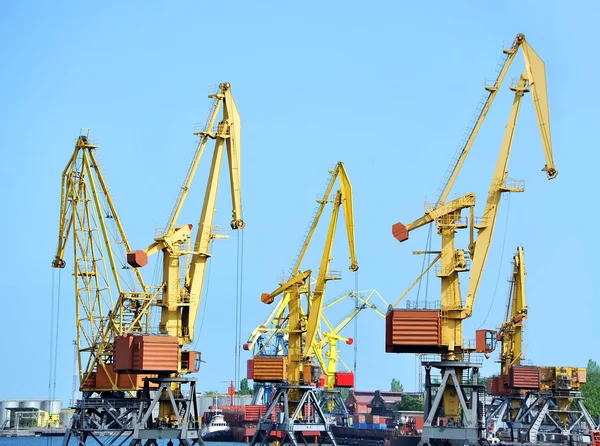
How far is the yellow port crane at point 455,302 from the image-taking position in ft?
260

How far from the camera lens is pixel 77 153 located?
106 metres

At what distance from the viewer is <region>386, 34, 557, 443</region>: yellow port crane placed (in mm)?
79250

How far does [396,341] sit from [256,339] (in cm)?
9767

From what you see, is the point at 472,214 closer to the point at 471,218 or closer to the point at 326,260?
the point at 471,218

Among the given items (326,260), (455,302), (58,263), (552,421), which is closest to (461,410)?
(455,302)

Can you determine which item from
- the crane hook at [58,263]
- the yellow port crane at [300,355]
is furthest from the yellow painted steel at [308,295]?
the crane hook at [58,263]

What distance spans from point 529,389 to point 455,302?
173ft

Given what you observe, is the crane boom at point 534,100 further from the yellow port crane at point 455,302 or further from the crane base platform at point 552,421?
the crane base platform at point 552,421

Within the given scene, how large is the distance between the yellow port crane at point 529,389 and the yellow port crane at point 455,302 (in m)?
44.1

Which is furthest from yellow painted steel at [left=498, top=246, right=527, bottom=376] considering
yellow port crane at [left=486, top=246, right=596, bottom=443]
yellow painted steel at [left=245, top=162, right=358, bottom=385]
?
yellow painted steel at [left=245, top=162, right=358, bottom=385]

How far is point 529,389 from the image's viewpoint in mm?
129625

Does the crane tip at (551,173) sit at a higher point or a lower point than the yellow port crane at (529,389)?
higher

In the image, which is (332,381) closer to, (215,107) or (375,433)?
(375,433)

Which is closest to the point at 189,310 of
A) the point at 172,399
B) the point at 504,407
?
the point at 172,399
